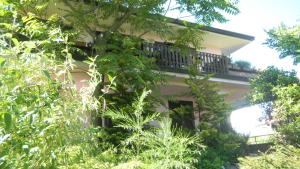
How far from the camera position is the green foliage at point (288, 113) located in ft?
36.3

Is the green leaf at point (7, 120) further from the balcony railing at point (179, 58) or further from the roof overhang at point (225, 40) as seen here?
the roof overhang at point (225, 40)

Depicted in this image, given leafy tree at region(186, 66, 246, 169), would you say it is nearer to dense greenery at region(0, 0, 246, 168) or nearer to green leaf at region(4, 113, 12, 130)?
dense greenery at region(0, 0, 246, 168)

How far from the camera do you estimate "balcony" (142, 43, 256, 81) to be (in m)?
12.4

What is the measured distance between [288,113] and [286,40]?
12.0 feet

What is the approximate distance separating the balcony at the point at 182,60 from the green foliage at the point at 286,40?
2.03 metres

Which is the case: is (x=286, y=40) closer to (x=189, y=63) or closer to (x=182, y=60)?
(x=189, y=63)

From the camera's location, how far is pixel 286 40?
1373 centimetres

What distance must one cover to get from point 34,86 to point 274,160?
5334mm

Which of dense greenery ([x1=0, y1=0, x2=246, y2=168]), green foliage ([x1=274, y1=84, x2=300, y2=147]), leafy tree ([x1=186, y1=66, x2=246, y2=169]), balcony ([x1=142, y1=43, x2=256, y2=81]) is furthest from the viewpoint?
balcony ([x1=142, y1=43, x2=256, y2=81])

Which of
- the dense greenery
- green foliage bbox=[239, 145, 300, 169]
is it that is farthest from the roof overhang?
green foliage bbox=[239, 145, 300, 169]

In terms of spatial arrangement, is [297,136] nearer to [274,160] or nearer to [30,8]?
[274,160]

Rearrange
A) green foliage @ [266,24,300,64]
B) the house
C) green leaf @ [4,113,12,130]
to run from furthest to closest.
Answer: green foliage @ [266,24,300,64]
the house
green leaf @ [4,113,12,130]

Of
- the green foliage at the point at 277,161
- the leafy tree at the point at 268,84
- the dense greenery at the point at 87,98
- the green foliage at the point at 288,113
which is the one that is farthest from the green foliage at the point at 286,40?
the green foliage at the point at 277,161

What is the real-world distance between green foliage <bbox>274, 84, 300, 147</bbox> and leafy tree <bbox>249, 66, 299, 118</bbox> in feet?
1.57
